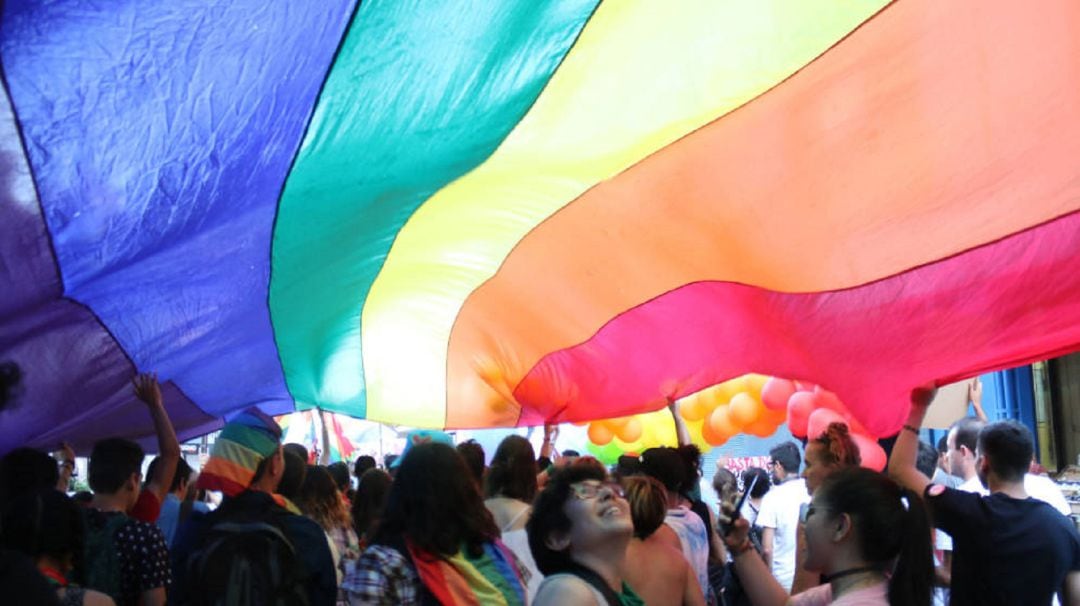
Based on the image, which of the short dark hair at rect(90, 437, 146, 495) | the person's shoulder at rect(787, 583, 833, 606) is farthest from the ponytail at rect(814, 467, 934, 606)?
the short dark hair at rect(90, 437, 146, 495)

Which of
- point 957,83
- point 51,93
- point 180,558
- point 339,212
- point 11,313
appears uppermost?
point 957,83

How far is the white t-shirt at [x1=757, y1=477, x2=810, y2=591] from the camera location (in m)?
5.35

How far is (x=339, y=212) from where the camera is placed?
3854 millimetres

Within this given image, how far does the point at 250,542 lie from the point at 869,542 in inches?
60.1

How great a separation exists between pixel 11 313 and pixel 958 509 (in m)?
2.83

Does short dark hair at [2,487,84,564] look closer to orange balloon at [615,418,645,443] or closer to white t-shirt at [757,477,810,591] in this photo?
white t-shirt at [757,477,810,591]

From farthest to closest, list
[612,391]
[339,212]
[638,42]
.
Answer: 1. [612,391]
2. [339,212]
3. [638,42]

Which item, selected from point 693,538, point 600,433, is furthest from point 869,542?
point 600,433

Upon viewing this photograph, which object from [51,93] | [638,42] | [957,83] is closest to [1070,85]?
[957,83]

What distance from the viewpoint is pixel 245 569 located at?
9.39ft

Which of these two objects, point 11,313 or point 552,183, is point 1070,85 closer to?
point 552,183

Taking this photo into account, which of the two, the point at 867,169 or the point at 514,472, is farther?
the point at 514,472

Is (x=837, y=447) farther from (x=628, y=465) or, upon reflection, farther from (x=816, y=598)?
(x=628, y=465)

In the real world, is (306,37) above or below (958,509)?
above
